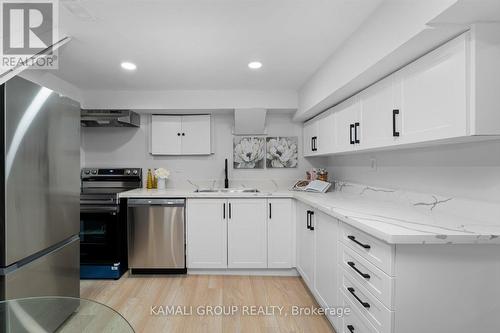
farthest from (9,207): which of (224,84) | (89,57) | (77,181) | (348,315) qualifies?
(224,84)

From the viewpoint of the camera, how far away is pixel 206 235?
10.2ft

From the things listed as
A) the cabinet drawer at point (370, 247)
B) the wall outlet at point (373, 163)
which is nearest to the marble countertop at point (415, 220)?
the cabinet drawer at point (370, 247)

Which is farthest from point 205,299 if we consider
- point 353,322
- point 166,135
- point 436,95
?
point 436,95

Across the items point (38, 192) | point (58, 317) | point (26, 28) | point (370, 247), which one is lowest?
point (58, 317)

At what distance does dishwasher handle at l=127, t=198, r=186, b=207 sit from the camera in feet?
10.0

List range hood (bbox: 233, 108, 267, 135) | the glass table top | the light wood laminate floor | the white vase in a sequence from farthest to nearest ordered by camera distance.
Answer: the white vase
range hood (bbox: 233, 108, 267, 135)
the light wood laminate floor
the glass table top

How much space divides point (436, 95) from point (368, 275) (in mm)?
1029

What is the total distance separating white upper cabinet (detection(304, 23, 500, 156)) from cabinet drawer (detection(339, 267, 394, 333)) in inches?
35.8

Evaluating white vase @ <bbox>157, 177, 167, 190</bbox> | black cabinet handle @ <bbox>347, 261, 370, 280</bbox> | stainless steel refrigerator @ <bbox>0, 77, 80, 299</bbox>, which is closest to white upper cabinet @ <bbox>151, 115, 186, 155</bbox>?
white vase @ <bbox>157, 177, 167, 190</bbox>

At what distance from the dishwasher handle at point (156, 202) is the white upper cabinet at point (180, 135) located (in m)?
0.84

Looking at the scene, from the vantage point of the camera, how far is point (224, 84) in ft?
10.4

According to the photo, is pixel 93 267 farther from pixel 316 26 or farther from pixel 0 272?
pixel 316 26

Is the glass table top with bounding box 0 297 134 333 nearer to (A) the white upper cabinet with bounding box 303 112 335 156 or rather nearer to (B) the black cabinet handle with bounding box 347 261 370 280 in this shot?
(B) the black cabinet handle with bounding box 347 261 370 280

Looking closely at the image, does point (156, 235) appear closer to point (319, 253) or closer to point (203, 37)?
point (319, 253)
